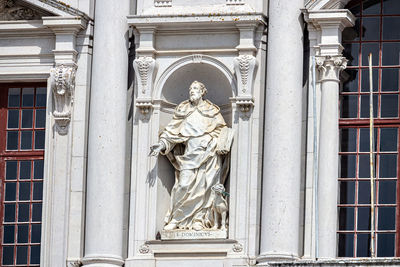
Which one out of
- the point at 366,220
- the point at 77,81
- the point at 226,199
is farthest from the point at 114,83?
the point at 366,220

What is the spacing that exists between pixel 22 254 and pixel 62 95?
9.26ft

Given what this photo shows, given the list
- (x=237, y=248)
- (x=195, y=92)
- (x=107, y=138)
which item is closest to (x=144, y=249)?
(x=237, y=248)

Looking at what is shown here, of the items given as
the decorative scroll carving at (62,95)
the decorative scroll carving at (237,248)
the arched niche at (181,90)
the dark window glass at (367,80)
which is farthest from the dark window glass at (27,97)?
the dark window glass at (367,80)

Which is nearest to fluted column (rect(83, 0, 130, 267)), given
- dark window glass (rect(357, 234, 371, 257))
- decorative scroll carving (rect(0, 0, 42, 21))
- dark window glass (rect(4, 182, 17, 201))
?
decorative scroll carving (rect(0, 0, 42, 21))

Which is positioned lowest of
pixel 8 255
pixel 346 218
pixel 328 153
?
pixel 8 255

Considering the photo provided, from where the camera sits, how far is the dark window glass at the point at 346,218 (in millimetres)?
30781

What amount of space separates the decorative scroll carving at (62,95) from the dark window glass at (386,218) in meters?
5.58

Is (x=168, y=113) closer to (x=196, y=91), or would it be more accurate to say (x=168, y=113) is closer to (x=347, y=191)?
(x=196, y=91)

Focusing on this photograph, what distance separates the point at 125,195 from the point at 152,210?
0.57m

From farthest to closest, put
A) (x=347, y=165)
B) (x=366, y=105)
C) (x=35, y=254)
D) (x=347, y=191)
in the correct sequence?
(x=35, y=254), (x=366, y=105), (x=347, y=165), (x=347, y=191)

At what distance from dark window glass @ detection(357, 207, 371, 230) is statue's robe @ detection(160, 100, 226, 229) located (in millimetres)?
2419

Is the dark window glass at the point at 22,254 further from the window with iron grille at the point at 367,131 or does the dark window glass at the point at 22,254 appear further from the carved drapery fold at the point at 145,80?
the window with iron grille at the point at 367,131

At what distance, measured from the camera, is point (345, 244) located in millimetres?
30719

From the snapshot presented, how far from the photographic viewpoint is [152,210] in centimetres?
3134
